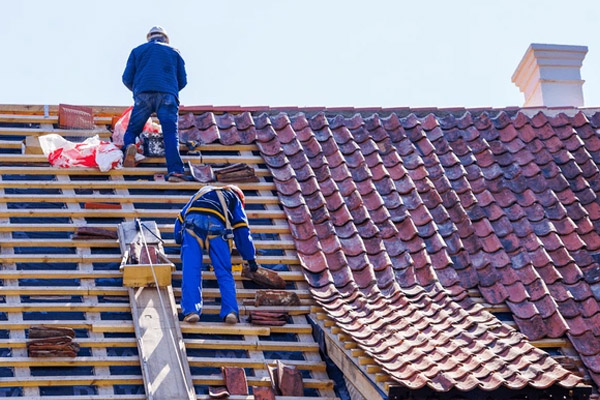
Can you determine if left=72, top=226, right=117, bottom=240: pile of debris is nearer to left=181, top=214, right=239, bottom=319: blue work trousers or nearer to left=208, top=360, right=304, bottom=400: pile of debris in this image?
left=181, top=214, right=239, bottom=319: blue work trousers

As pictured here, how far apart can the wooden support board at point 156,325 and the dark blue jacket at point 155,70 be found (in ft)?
6.12

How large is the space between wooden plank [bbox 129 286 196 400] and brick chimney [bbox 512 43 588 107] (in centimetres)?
649

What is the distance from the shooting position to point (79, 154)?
12.6m

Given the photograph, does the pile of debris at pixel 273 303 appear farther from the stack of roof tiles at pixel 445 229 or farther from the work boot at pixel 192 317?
the work boot at pixel 192 317

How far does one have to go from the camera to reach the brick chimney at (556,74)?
15570mm

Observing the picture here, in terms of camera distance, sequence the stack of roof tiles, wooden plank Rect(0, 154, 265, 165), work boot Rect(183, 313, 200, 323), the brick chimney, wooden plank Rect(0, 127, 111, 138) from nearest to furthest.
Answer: the stack of roof tiles < work boot Rect(183, 313, 200, 323) < wooden plank Rect(0, 154, 265, 165) < wooden plank Rect(0, 127, 111, 138) < the brick chimney

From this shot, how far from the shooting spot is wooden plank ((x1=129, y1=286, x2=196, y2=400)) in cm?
972

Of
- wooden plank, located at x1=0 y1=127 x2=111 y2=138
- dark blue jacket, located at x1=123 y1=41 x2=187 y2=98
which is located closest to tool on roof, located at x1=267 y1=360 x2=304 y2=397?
dark blue jacket, located at x1=123 y1=41 x2=187 y2=98

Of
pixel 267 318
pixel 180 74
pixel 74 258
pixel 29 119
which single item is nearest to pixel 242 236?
pixel 267 318

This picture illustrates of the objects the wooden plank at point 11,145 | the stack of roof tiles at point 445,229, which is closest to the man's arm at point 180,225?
the stack of roof tiles at point 445,229

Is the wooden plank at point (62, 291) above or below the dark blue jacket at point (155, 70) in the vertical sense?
below

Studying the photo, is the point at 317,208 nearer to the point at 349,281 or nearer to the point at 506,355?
the point at 349,281

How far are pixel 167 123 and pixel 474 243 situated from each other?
10.6 feet

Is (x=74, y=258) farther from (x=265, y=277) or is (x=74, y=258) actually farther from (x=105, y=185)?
(x=265, y=277)
